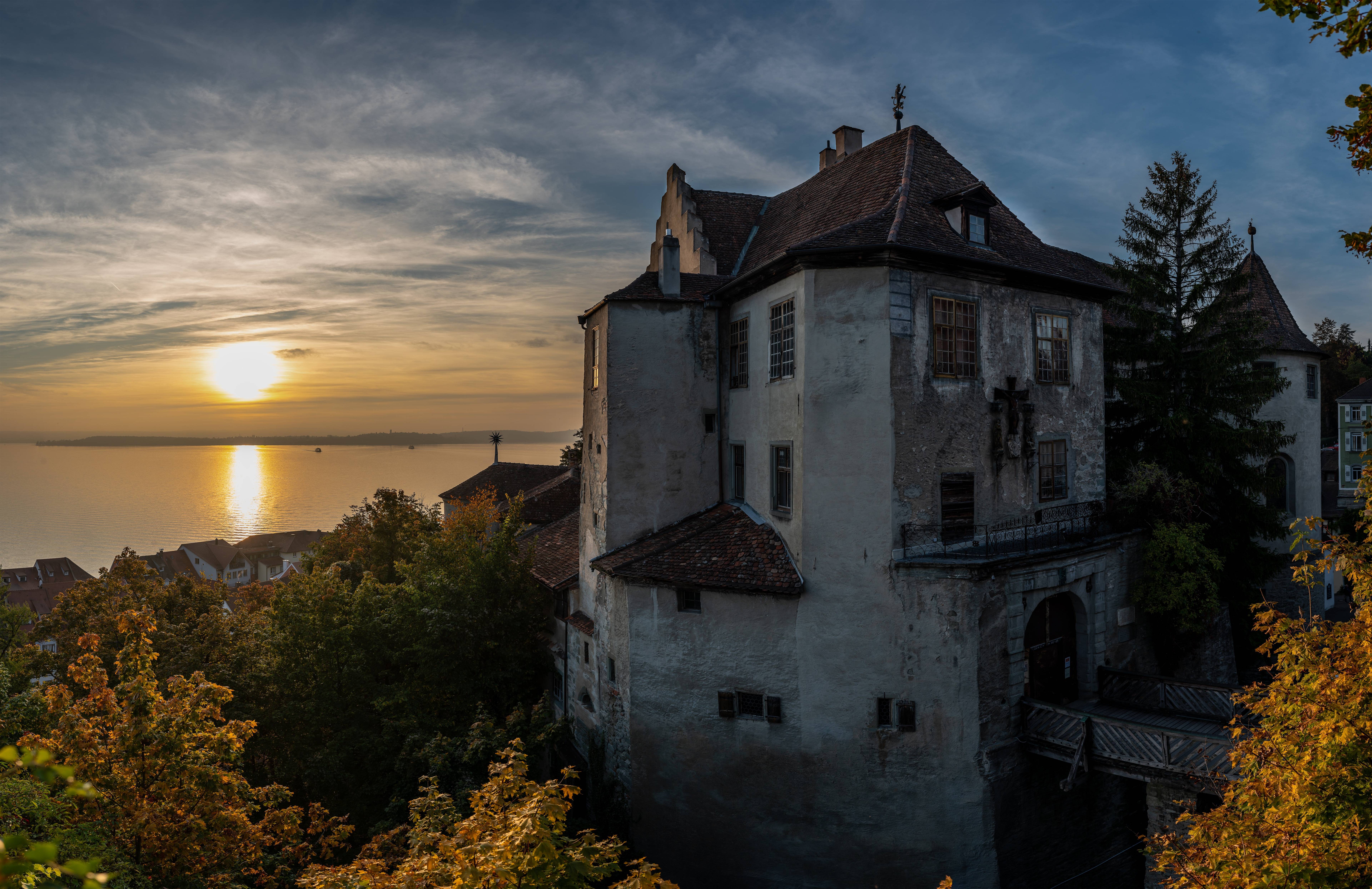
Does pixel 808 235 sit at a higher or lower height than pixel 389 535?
higher

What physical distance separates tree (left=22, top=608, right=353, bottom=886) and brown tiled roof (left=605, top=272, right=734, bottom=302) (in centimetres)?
1439

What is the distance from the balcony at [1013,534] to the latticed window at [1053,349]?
3.81 metres

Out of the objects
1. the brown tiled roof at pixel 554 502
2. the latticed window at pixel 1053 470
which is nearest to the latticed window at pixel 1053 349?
the latticed window at pixel 1053 470

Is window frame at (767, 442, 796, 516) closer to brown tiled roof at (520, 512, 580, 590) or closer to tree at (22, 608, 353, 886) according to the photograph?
brown tiled roof at (520, 512, 580, 590)

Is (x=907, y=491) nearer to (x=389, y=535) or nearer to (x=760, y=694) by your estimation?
(x=760, y=694)

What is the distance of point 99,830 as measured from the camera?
13023 mm

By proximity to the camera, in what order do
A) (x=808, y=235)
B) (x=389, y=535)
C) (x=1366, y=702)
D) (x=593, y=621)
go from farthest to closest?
(x=389, y=535), (x=593, y=621), (x=808, y=235), (x=1366, y=702)

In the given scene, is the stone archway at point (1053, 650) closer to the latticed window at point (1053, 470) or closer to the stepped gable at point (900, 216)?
the latticed window at point (1053, 470)

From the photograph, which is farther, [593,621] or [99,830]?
[593,621]

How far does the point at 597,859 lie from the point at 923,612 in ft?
32.1

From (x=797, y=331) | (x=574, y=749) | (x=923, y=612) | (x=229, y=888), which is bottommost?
(x=574, y=749)

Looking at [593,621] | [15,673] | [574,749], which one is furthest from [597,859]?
[15,673]

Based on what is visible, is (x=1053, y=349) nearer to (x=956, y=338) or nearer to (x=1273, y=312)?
(x=956, y=338)

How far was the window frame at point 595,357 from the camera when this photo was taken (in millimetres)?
23781
